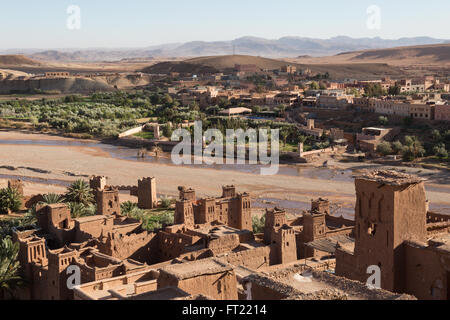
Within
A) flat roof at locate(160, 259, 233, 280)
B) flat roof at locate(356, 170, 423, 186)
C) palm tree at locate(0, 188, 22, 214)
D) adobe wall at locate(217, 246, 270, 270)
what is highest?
flat roof at locate(356, 170, 423, 186)

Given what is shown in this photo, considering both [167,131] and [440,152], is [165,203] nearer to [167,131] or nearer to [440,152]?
[440,152]

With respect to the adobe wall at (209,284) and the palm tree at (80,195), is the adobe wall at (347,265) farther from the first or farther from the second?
the palm tree at (80,195)

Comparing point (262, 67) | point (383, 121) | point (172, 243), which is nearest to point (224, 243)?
point (172, 243)

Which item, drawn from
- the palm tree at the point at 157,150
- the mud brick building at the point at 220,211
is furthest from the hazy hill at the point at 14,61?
the mud brick building at the point at 220,211

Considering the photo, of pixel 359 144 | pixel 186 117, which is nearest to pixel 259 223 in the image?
pixel 359 144

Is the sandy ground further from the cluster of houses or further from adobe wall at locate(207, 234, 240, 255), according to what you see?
the cluster of houses

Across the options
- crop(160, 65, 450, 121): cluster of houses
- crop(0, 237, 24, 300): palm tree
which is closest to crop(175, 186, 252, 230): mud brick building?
crop(0, 237, 24, 300): palm tree
